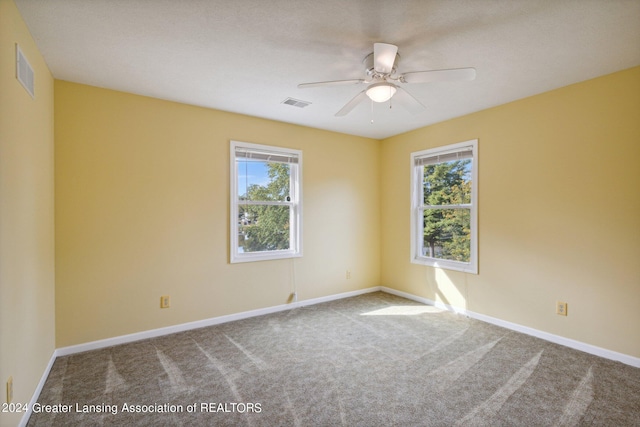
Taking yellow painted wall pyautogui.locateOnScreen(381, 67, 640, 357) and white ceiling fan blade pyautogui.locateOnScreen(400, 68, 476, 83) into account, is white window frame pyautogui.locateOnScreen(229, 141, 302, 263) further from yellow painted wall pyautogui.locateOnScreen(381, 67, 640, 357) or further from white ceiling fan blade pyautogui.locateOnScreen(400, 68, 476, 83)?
white ceiling fan blade pyautogui.locateOnScreen(400, 68, 476, 83)

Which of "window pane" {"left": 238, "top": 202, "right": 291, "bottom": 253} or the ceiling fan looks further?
"window pane" {"left": 238, "top": 202, "right": 291, "bottom": 253}

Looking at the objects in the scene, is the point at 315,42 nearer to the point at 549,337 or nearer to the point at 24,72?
the point at 24,72

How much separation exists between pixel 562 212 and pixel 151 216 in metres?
4.15

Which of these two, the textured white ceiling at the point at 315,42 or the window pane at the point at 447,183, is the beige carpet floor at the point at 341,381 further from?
the textured white ceiling at the point at 315,42

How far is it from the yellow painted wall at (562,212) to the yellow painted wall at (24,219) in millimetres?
4152

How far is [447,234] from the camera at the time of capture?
4.16 metres

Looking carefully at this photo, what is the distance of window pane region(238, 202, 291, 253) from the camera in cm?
389

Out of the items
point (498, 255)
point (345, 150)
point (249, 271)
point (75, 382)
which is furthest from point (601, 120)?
point (75, 382)

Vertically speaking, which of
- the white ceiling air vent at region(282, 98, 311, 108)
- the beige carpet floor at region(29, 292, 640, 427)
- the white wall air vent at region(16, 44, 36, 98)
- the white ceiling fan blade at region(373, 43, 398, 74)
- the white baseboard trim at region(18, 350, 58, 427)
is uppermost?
the white ceiling air vent at region(282, 98, 311, 108)

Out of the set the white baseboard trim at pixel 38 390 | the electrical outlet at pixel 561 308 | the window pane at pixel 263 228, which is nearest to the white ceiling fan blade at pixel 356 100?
the window pane at pixel 263 228

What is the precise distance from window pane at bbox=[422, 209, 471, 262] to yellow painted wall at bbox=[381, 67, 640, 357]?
23 centimetres

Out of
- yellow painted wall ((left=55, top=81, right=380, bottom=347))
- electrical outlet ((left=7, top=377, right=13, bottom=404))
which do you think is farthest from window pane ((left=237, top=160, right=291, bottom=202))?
electrical outlet ((left=7, top=377, right=13, bottom=404))

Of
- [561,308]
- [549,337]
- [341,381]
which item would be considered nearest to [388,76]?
[341,381]

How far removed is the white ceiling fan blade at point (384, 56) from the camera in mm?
1915
